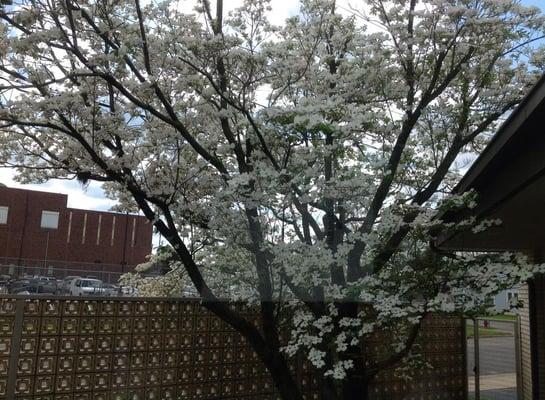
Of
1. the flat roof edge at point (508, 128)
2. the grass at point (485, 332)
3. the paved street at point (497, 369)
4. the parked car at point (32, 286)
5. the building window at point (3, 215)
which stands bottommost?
the paved street at point (497, 369)

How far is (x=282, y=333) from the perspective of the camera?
24.0 feet

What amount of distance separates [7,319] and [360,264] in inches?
155

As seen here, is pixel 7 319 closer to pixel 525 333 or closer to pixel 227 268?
pixel 227 268

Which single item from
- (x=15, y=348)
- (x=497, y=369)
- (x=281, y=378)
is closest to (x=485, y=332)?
(x=497, y=369)

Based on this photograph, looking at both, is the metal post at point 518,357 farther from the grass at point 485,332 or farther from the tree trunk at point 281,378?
the tree trunk at point 281,378

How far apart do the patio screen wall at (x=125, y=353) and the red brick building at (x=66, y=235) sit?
32.7m

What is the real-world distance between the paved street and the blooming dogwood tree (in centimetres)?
413

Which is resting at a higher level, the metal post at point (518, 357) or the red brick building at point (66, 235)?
the red brick building at point (66, 235)

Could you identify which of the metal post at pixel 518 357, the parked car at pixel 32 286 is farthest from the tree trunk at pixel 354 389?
the parked car at pixel 32 286

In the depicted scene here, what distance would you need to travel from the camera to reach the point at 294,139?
5.84 m

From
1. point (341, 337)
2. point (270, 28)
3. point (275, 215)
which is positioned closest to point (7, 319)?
point (275, 215)

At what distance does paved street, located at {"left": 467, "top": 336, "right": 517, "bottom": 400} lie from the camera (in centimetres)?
989

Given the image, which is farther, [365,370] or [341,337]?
[365,370]

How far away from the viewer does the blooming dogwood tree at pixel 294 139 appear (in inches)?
224
